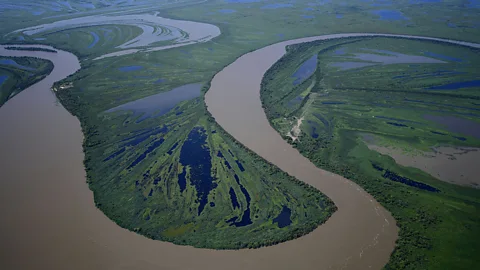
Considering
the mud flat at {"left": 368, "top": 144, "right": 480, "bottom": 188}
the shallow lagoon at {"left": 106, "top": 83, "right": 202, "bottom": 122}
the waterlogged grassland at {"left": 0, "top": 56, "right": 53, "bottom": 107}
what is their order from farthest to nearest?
1. the waterlogged grassland at {"left": 0, "top": 56, "right": 53, "bottom": 107}
2. the shallow lagoon at {"left": 106, "top": 83, "right": 202, "bottom": 122}
3. the mud flat at {"left": 368, "top": 144, "right": 480, "bottom": 188}

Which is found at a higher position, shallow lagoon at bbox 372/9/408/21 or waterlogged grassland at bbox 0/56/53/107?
waterlogged grassland at bbox 0/56/53/107

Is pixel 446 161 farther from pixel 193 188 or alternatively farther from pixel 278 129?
pixel 193 188

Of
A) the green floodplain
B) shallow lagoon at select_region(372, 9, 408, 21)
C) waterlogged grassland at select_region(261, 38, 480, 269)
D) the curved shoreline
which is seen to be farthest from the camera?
shallow lagoon at select_region(372, 9, 408, 21)

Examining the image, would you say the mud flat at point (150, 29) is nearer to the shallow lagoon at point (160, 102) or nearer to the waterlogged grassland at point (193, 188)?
the shallow lagoon at point (160, 102)

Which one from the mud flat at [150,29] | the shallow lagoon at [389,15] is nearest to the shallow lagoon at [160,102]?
the mud flat at [150,29]

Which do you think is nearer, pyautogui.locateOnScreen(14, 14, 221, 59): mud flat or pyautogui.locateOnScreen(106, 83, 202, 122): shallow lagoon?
pyautogui.locateOnScreen(106, 83, 202, 122): shallow lagoon

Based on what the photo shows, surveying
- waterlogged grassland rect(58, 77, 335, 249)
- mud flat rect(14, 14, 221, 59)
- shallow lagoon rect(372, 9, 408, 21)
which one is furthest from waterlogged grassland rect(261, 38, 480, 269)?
mud flat rect(14, 14, 221, 59)

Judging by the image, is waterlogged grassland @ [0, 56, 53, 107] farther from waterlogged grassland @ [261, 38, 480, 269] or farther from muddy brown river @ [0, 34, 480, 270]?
waterlogged grassland @ [261, 38, 480, 269]

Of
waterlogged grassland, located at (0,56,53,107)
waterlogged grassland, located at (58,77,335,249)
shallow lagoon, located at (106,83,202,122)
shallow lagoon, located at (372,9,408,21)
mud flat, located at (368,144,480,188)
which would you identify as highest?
waterlogged grassland, located at (0,56,53,107)
